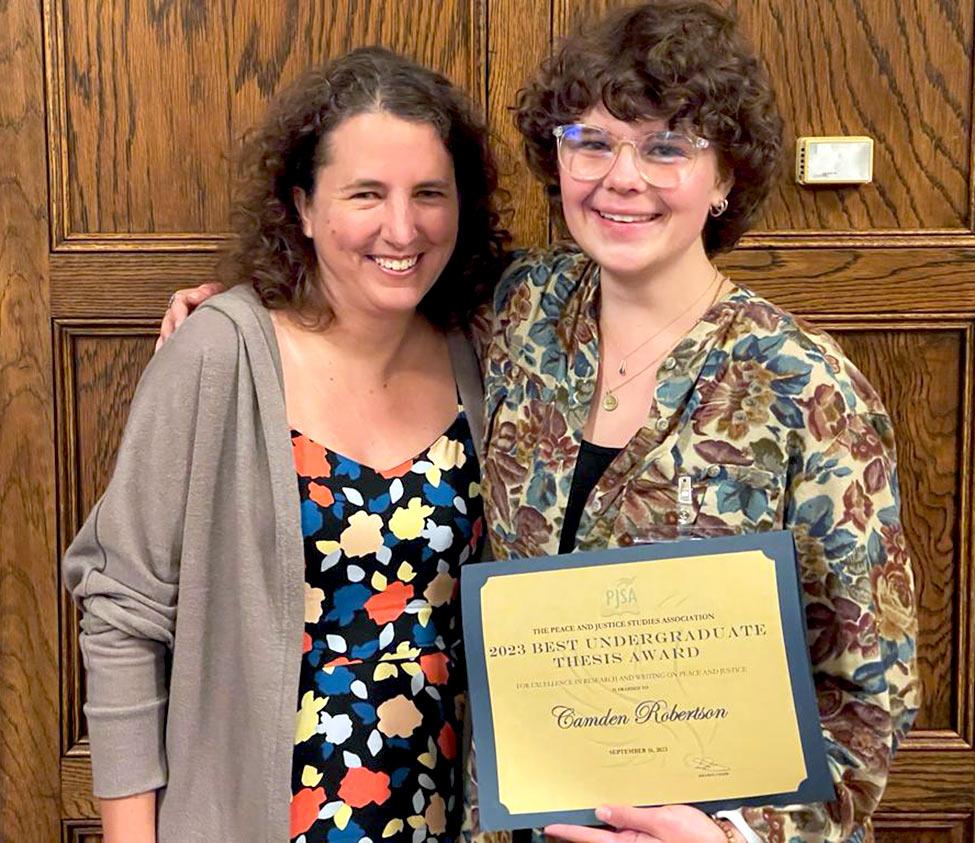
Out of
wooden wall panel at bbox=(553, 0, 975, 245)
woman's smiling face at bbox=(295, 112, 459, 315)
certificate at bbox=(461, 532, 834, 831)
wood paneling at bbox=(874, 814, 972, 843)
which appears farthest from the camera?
wood paneling at bbox=(874, 814, 972, 843)

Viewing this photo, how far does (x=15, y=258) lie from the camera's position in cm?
175

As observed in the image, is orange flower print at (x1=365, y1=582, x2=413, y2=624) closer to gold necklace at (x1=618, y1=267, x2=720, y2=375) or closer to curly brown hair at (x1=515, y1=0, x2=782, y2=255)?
gold necklace at (x1=618, y1=267, x2=720, y2=375)

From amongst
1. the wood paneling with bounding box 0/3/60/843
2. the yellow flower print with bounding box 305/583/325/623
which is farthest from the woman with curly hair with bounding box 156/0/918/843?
the wood paneling with bounding box 0/3/60/843

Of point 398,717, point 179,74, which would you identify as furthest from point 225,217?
point 398,717

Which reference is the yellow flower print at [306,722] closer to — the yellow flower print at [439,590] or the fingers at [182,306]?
the yellow flower print at [439,590]

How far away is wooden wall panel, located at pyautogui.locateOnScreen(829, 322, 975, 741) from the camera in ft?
5.81

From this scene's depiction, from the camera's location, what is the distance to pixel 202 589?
4.50ft

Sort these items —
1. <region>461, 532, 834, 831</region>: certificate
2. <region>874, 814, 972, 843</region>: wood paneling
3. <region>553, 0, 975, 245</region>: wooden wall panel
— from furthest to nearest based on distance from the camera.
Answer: <region>874, 814, 972, 843</region>: wood paneling, <region>553, 0, 975, 245</region>: wooden wall panel, <region>461, 532, 834, 831</region>: certificate

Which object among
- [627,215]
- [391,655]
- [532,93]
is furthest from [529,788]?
[532,93]

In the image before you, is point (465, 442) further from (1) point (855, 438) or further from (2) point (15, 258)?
(2) point (15, 258)

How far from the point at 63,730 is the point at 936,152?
151cm

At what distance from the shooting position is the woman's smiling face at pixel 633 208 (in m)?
1.21

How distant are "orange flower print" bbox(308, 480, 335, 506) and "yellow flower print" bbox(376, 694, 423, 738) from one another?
237 mm

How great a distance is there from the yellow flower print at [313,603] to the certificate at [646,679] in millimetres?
254
